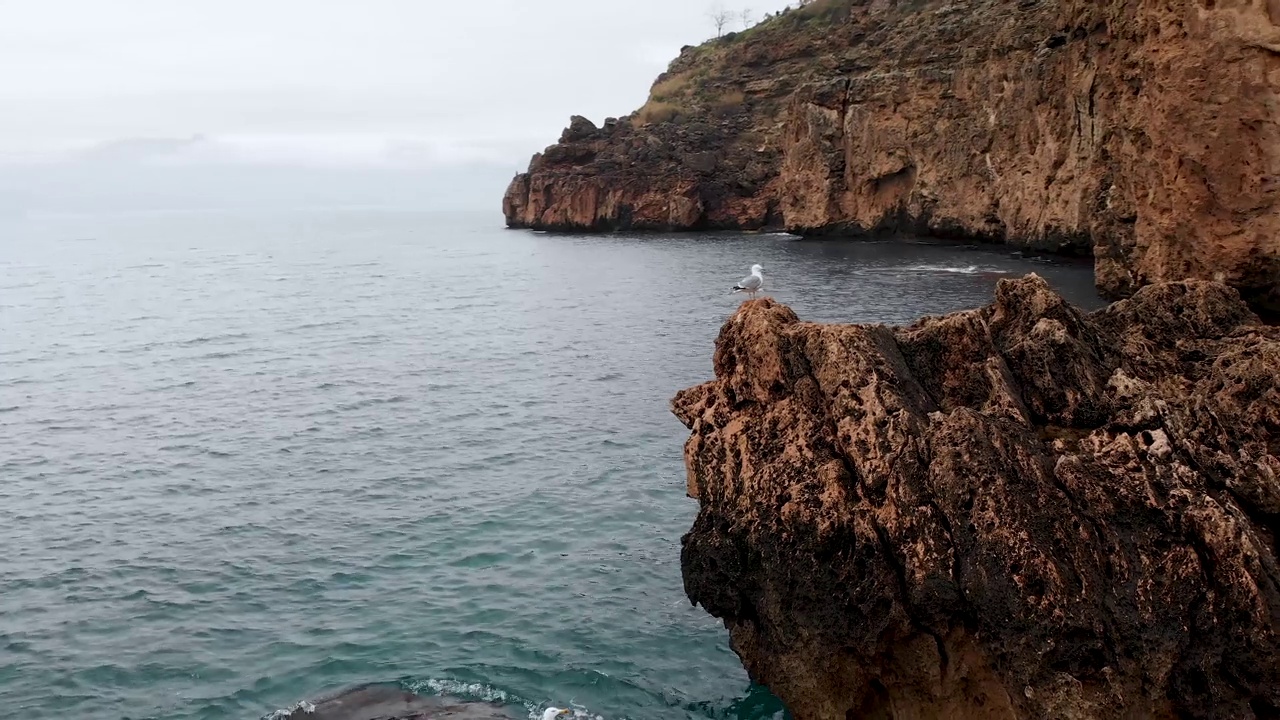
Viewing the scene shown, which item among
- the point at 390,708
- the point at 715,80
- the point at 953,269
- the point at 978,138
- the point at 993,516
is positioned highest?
the point at 715,80

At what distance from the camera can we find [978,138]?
60.8 metres

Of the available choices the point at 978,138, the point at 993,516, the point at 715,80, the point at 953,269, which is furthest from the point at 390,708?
the point at 715,80

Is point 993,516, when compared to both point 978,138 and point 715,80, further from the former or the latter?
point 715,80

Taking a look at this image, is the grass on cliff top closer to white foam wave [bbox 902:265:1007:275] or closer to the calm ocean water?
white foam wave [bbox 902:265:1007:275]

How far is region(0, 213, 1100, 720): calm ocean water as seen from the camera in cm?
1418

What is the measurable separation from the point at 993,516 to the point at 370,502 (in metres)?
15.3

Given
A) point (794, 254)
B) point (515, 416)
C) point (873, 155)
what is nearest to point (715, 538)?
point (515, 416)

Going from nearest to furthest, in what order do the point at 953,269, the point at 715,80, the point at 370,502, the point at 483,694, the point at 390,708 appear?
the point at 390,708 → the point at 483,694 → the point at 370,502 → the point at 953,269 → the point at 715,80

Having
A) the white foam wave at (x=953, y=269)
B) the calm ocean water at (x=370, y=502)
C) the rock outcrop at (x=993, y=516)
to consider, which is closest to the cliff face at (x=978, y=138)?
the white foam wave at (x=953, y=269)

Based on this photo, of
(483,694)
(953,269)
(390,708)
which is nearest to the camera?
(390,708)

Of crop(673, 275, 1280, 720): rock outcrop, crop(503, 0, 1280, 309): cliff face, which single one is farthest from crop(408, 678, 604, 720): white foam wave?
crop(503, 0, 1280, 309): cliff face

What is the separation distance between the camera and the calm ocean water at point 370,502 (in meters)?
14.2

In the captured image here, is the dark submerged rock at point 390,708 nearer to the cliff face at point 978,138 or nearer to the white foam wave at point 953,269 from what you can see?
the cliff face at point 978,138

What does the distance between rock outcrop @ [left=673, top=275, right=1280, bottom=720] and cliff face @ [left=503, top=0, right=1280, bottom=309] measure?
13.1 metres
